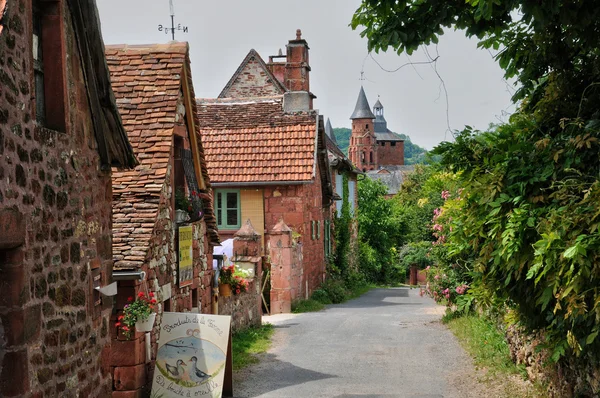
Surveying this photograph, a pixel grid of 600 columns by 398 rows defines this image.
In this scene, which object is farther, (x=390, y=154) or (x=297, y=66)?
(x=390, y=154)

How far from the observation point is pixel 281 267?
24.7 m

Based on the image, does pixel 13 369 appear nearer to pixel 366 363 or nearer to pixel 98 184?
pixel 98 184

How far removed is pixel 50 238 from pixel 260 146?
20448mm

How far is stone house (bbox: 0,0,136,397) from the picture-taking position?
6.25 metres

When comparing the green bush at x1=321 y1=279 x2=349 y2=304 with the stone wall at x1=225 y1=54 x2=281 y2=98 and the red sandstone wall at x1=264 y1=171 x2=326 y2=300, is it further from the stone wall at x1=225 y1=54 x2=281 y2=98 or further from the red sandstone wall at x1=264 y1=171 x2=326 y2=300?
the stone wall at x1=225 y1=54 x2=281 y2=98

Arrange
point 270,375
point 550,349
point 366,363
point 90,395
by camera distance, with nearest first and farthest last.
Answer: point 90,395
point 550,349
point 270,375
point 366,363

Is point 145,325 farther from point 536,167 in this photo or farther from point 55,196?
point 536,167

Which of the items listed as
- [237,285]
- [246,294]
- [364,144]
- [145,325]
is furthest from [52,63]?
[364,144]

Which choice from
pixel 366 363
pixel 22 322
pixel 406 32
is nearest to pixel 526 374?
pixel 366 363

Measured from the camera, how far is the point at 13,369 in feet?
20.5

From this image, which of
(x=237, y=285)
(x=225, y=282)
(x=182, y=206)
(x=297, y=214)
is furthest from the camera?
(x=297, y=214)

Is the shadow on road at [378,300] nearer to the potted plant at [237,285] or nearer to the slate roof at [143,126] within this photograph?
the potted plant at [237,285]

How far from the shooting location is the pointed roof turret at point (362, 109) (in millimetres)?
139500

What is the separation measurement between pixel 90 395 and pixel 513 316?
535cm
